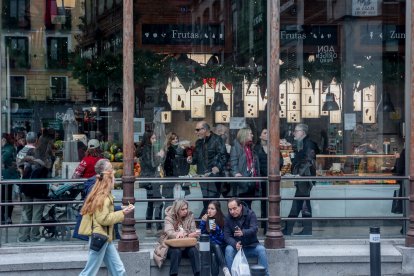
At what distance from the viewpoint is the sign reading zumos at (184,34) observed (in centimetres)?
1365

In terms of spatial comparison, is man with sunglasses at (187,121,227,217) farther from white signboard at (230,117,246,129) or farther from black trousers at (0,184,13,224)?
black trousers at (0,184,13,224)

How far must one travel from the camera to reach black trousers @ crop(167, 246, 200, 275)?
11.1 m

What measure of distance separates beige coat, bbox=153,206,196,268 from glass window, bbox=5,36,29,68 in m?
3.42

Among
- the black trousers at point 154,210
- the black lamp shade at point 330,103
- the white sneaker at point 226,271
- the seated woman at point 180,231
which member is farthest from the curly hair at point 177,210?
the black lamp shade at point 330,103

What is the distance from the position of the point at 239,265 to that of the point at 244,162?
2.75m

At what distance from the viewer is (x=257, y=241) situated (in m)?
11.3

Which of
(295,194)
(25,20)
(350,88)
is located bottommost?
(295,194)

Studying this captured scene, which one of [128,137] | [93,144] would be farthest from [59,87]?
[128,137]

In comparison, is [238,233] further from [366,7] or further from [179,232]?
[366,7]

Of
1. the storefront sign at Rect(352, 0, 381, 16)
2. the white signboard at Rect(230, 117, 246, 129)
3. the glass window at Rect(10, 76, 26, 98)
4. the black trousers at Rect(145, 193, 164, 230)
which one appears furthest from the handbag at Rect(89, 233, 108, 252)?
the storefront sign at Rect(352, 0, 381, 16)

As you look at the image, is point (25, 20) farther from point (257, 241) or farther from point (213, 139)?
point (257, 241)

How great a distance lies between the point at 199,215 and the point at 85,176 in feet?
6.05

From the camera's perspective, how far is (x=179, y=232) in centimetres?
1119

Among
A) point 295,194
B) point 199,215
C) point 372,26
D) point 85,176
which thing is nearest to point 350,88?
point 372,26
